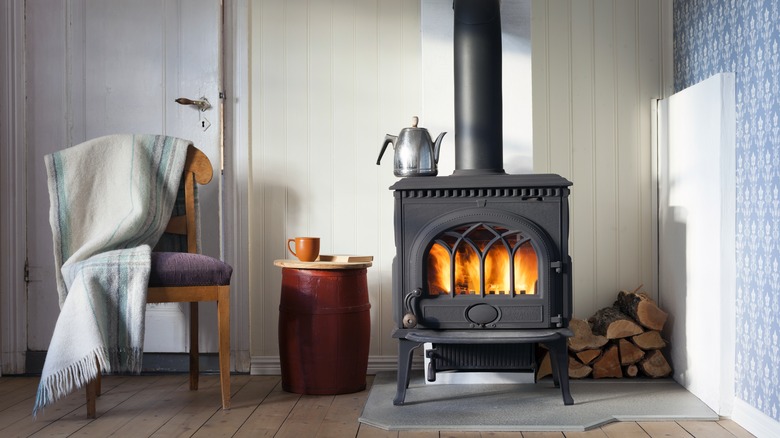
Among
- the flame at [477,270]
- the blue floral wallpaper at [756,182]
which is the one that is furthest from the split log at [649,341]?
the flame at [477,270]

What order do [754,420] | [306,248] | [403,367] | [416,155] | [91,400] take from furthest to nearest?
[306,248] < [416,155] < [403,367] < [91,400] < [754,420]

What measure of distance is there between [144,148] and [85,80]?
0.56 metres

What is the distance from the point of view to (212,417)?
256 cm

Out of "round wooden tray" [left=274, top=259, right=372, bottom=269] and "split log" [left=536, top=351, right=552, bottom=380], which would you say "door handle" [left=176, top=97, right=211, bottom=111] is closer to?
"round wooden tray" [left=274, top=259, right=372, bottom=269]

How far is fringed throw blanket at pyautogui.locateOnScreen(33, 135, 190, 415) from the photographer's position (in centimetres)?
246

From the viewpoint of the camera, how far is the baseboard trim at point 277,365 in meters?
3.25

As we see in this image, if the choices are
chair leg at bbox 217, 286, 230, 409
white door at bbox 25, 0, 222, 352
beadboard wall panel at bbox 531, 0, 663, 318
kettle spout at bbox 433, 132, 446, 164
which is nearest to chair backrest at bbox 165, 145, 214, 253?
white door at bbox 25, 0, 222, 352

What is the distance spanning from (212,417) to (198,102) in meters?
1.27

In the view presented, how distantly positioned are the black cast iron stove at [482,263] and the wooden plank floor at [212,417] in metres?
0.29

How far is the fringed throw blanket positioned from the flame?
35.7 inches

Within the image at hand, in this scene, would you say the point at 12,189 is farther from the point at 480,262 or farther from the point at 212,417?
Result: the point at 480,262

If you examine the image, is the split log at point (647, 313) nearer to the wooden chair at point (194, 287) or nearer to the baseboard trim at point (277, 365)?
the baseboard trim at point (277, 365)

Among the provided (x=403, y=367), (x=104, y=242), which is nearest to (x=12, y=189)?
(x=104, y=242)

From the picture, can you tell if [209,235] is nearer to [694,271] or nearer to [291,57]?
[291,57]
